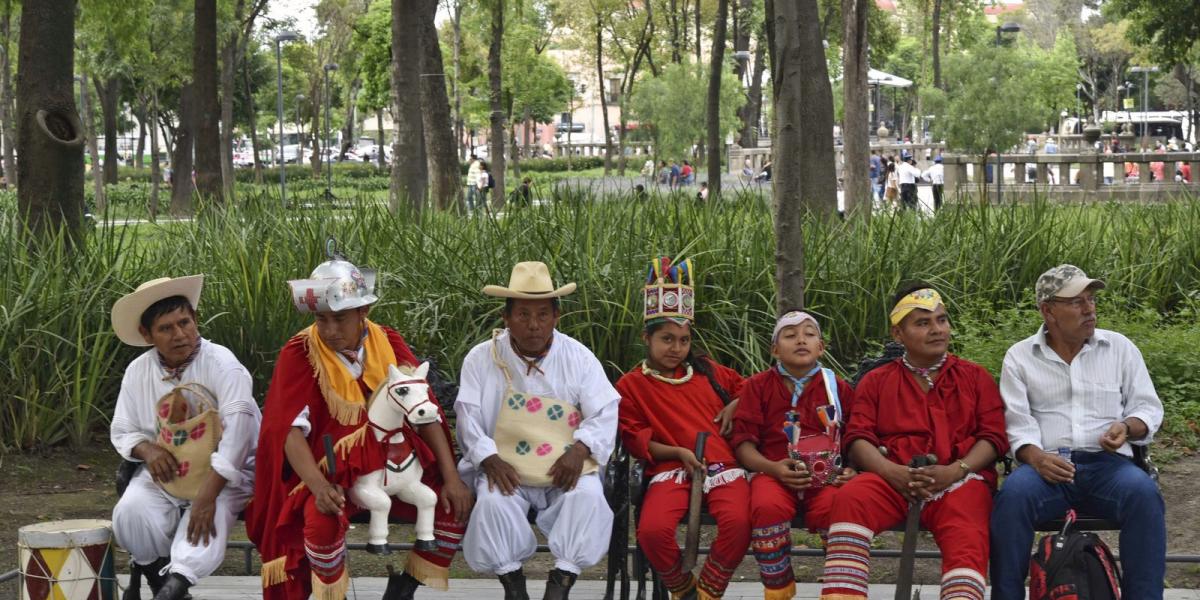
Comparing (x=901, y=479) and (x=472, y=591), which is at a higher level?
(x=901, y=479)

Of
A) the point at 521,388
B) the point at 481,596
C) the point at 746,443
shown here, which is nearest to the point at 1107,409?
the point at 746,443

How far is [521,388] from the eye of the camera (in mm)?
5398

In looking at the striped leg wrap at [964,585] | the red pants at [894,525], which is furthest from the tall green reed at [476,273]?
the striped leg wrap at [964,585]

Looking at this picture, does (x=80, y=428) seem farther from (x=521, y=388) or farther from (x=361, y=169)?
(x=361, y=169)

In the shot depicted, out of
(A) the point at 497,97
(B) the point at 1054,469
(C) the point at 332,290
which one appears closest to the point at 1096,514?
(B) the point at 1054,469

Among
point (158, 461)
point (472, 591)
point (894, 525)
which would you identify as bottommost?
point (472, 591)

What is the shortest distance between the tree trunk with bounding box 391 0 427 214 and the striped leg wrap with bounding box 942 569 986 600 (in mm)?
8846

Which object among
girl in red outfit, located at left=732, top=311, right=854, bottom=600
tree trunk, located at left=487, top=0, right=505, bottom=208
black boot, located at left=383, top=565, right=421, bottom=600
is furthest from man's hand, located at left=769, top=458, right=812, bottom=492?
tree trunk, located at left=487, top=0, right=505, bottom=208

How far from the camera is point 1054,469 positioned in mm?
4984

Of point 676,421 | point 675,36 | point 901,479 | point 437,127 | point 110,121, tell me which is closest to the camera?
point 901,479

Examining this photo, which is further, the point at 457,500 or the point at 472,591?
the point at 472,591

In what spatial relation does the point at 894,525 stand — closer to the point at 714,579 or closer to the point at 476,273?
the point at 714,579

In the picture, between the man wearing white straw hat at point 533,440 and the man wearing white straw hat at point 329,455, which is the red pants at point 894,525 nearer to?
the man wearing white straw hat at point 533,440

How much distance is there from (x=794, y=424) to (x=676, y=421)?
451mm
